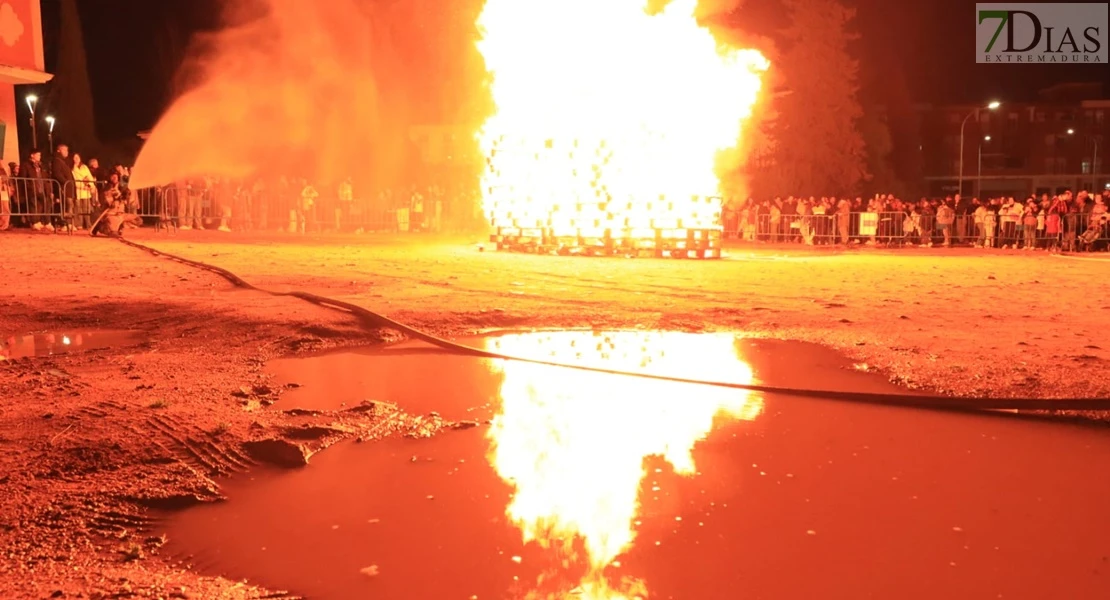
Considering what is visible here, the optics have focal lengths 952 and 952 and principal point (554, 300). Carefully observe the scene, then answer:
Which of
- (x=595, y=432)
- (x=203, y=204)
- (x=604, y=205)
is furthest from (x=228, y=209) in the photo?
(x=595, y=432)

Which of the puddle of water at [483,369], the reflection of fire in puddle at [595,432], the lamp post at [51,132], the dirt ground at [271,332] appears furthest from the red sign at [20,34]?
the lamp post at [51,132]

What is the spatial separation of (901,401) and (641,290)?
294 inches

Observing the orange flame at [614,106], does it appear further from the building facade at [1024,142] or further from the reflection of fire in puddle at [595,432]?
the building facade at [1024,142]

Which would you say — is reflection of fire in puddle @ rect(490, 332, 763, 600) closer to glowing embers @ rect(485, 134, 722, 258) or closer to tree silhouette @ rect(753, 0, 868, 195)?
glowing embers @ rect(485, 134, 722, 258)

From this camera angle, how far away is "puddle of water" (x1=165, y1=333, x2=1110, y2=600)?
3.93 m

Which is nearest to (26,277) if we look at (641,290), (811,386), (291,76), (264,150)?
(641,290)

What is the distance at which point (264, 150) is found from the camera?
3997 cm

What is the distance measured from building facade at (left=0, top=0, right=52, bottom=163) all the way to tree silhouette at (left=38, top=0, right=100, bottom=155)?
29759mm

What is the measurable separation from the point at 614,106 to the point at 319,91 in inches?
797

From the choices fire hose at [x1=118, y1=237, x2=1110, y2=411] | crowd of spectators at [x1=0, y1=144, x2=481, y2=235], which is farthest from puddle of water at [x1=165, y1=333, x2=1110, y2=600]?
crowd of spectators at [x1=0, y1=144, x2=481, y2=235]

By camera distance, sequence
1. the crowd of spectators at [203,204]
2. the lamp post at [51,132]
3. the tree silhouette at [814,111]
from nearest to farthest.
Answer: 1. the crowd of spectators at [203,204]
2. the tree silhouette at [814,111]
3. the lamp post at [51,132]

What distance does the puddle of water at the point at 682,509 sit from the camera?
3.93 metres

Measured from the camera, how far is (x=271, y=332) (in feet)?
30.7

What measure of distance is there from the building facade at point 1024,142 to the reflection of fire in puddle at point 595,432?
83.2 m
